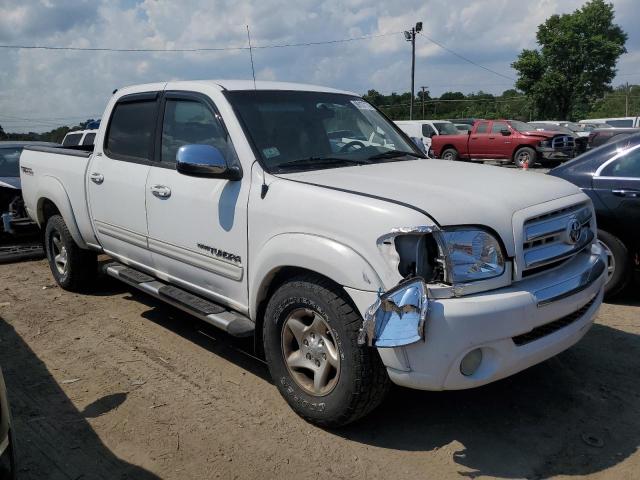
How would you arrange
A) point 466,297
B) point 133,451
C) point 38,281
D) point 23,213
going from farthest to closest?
point 23,213, point 38,281, point 133,451, point 466,297

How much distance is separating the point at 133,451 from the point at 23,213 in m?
6.27

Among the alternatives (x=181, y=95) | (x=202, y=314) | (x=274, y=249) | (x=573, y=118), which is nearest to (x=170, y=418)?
(x=202, y=314)

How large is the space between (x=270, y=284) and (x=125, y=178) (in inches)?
72.6

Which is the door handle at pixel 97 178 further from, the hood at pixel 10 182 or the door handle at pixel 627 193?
the door handle at pixel 627 193

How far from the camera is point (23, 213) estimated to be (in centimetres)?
830

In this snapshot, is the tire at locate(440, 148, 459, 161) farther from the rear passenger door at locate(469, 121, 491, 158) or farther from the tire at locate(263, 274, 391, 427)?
the tire at locate(263, 274, 391, 427)

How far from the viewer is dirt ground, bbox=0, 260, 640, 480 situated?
9.77 feet

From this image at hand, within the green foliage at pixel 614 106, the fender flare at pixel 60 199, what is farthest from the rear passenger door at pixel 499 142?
the green foliage at pixel 614 106

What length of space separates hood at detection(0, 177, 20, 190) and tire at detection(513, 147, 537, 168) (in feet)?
53.1

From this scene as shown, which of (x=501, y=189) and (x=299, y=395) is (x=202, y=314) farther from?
(x=501, y=189)

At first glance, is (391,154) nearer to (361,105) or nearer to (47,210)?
(361,105)

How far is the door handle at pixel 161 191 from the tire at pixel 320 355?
1.26m

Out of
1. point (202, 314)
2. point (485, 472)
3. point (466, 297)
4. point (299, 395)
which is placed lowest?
point (485, 472)

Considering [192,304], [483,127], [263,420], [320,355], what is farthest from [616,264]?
[483,127]
